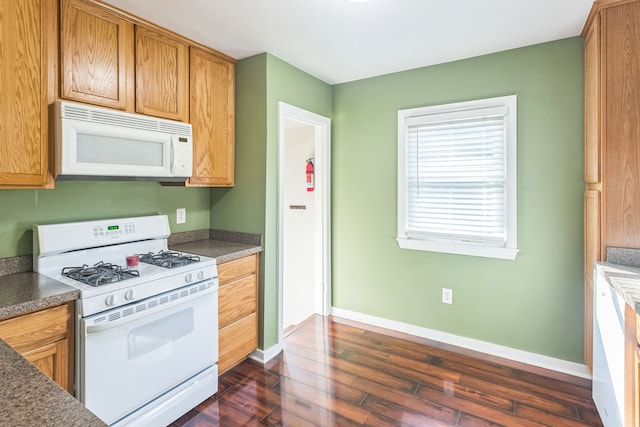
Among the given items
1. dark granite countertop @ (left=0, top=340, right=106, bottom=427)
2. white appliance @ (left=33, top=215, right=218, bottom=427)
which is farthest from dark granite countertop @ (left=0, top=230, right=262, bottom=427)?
white appliance @ (left=33, top=215, right=218, bottom=427)

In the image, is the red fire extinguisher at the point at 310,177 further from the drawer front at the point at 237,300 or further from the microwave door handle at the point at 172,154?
the microwave door handle at the point at 172,154

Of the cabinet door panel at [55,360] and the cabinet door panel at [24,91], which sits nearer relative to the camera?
the cabinet door panel at [55,360]

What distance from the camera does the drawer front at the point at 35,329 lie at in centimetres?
142

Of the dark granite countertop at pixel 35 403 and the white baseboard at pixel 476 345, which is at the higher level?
the dark granite countertop at pixel 35 403

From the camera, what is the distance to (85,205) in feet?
7.27

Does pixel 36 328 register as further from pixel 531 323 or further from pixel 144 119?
pixel 531 323

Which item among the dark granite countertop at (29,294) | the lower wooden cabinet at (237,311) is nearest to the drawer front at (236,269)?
the lower wooden cabinet at (237,311)

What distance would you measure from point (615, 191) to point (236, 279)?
2.43 meters

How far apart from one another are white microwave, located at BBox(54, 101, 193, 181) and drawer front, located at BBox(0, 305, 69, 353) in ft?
2.38

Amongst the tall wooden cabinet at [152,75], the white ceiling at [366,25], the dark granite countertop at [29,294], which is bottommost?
the dark granite countertop at [29,294]

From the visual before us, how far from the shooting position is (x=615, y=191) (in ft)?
6.48

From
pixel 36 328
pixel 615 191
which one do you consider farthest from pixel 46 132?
pixel 615 191

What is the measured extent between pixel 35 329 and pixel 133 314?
39 centimetres

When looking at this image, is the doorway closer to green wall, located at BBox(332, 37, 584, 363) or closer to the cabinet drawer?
green wall, located at BBox(332, 37, 584, 363)
